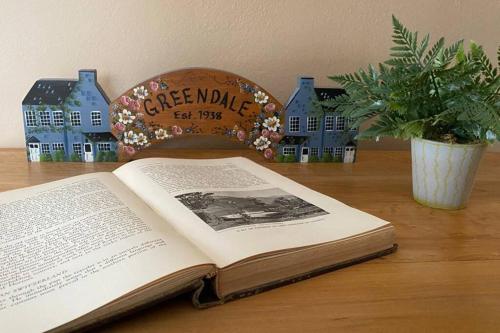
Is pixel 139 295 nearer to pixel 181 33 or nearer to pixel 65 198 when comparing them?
pixel 65 198

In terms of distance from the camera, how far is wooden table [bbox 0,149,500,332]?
43 centimetres

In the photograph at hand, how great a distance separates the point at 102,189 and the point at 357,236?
34 cm

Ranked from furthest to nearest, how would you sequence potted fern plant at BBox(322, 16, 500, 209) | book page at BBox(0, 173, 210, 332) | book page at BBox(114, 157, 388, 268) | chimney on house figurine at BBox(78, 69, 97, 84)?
1. chimney on house figurine at BBox(78, 69, 97, 84)
2. potted fern plant at BBox(322, 16, 500, 209)
3. book page at BBox(114, 157, 388, 268)
4. book page at BBox(0, 173, 210, 332)

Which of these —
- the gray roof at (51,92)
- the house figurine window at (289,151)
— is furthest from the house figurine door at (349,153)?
the gray roof at (51,92)

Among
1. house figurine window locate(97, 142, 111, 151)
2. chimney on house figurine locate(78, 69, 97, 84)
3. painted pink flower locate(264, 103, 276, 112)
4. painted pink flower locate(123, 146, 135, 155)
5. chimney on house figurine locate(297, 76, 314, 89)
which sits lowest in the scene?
painted pink flower locate(123, 146, 135, 155)

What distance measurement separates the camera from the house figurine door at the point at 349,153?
945mm

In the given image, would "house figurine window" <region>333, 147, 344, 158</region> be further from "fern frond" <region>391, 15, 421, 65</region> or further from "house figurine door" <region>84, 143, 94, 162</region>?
"house figurine door" <region>84, 143, 94, 162</region>

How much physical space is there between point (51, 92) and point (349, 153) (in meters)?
0.59

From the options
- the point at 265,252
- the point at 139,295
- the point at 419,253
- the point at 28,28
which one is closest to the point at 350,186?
the point at 419,253

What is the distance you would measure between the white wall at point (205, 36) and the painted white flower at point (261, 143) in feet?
0.48

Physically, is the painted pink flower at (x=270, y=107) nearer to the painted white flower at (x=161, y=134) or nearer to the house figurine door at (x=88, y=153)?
the painted white flower at (x=161, y=134)

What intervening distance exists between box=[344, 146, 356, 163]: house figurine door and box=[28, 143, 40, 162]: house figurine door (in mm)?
598

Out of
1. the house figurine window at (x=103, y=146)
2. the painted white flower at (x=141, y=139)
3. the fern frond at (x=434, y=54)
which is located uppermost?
the fern frond at (x=434, y=54)

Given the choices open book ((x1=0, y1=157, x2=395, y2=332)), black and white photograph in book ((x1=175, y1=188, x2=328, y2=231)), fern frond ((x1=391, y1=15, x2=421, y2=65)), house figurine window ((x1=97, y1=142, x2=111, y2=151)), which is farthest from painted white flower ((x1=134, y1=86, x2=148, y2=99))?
fern frond ((x1=391, y1=15, x2=421, y2=65))
